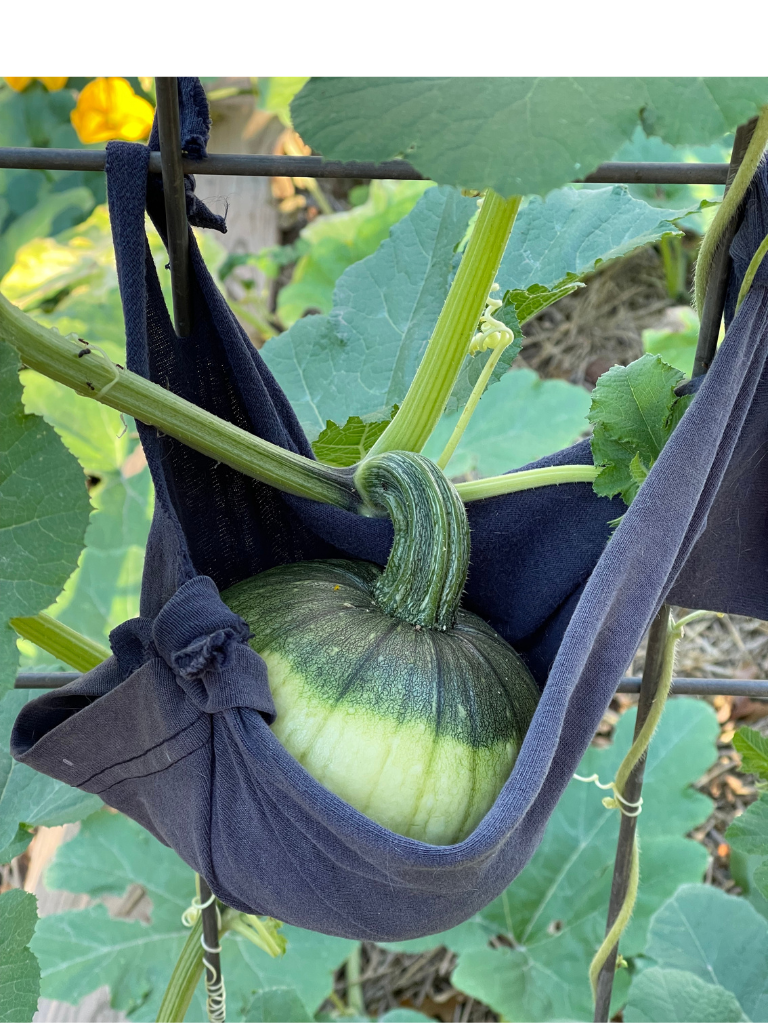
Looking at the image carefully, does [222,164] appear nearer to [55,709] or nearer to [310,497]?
[310,497]

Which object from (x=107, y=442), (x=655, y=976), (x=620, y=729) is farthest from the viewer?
(x=620, y=729)

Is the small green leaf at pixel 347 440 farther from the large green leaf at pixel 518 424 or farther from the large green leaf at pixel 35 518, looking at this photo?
the large green leaf at pixel 518 424

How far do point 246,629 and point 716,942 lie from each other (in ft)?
2.24

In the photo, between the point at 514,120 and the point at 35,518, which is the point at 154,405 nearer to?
the point at 35,518

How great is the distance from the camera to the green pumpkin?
53 cm

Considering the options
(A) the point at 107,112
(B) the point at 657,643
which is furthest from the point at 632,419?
(A) the point at 107,112

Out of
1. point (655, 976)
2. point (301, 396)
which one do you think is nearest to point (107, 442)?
point (301, 396)

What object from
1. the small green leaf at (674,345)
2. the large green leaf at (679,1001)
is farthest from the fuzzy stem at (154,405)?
the small green leaf at (674,345)

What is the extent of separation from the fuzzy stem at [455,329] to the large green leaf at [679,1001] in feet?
1.79

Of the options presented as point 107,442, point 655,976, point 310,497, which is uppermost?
point 310,497

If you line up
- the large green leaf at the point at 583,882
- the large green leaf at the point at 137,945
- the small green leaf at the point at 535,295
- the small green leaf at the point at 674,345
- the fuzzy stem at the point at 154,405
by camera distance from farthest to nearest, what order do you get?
1. the small green leaf at the point at 674,345
2. the large green leaf at the point at 583,882
3. the large green leaf at the point at 137,945
4. the small green leaf at the point at 535,295
5. the fuzzy stem at the point at 154,405

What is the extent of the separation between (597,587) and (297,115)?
0.27 m

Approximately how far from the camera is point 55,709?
1.95ft

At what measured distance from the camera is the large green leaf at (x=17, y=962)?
65cm
